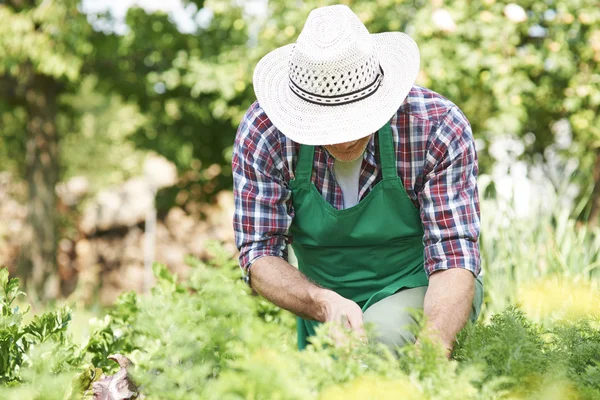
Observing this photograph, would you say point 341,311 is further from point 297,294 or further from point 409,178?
point 409,178

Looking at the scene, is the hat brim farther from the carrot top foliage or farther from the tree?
the tree

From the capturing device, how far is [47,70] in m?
5.47

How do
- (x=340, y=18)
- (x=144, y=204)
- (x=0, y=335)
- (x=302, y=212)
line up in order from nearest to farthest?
(x=0, y=335) < (x=340, y=18) < (x=302, y=212) < (x=144, y=204)

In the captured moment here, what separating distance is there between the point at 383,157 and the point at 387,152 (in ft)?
0.06

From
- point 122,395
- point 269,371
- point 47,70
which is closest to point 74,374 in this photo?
point 122,395

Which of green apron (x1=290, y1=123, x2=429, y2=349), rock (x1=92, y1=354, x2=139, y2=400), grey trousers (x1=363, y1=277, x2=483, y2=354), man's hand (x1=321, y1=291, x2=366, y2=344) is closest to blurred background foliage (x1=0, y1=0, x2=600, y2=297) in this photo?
green apron (x1=290, y1=123, x2=429, y2=349)

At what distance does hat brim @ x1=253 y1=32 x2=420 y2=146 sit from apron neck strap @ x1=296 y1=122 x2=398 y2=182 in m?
0.17

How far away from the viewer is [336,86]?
183 centimetres

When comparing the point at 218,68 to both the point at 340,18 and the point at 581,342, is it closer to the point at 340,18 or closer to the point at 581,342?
the point at 340,18

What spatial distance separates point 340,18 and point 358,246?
0.70 metres

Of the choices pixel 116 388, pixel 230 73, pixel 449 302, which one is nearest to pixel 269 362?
pixel 116 388

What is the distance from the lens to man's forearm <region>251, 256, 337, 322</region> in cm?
187

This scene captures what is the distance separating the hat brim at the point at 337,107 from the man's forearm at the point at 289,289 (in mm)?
384

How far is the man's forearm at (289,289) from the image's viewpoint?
1873 mm
